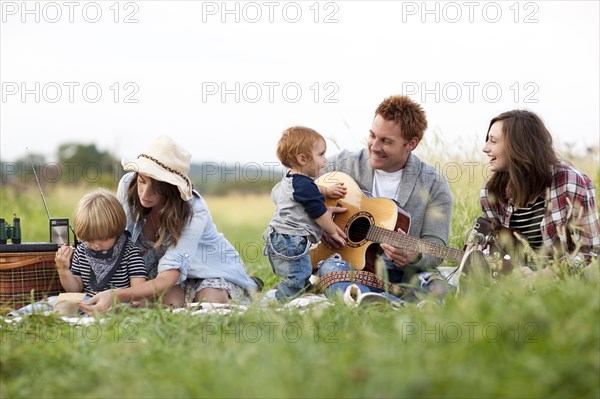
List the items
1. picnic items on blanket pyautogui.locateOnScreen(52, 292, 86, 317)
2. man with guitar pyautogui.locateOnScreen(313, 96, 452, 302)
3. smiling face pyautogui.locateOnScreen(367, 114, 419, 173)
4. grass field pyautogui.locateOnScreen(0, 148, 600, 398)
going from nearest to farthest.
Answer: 1. grass field pyautogui.locateOnScreen(0, 148, 600, 398)
2. picnic items on blanket pyautogui.locateOnScreen(52, 292, 86, 317)
3. man with guitar pyautogui.locateOnScreen(313, 96, 452, 302)
4. smiling face pyautogui.locateOnScreen(367, 114, 419, 173)

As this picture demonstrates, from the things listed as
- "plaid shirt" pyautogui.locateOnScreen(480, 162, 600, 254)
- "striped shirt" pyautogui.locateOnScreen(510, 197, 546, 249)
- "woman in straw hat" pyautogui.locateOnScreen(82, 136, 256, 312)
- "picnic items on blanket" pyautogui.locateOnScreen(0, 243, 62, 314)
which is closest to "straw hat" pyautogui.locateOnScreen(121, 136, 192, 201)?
"woman in straw hat" pyautogui.locateOnScreen(82, 136, 256, 312)

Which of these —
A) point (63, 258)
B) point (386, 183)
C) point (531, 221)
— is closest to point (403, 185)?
point (386, 183)

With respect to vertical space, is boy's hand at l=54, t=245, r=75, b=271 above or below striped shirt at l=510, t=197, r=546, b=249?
below

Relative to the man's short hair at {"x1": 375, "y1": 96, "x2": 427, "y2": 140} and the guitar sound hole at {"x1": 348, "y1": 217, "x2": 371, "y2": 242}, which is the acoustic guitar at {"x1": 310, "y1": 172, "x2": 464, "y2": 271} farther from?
the man's short hair at {"x1": 375, "y1": 96, "x2": 427, "y2": 140}

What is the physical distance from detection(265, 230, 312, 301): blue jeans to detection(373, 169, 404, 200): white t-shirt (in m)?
0.81

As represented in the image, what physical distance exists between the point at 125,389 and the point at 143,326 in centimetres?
115

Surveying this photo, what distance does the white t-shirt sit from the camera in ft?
19.4

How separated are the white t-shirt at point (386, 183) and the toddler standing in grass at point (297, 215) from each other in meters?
0.55

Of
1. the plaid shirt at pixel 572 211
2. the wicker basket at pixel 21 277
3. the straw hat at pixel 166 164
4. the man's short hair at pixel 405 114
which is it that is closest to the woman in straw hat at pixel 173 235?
the straw hat at pixel 166 164

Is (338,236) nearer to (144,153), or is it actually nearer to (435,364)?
(144,153)

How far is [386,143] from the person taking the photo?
18.6ft

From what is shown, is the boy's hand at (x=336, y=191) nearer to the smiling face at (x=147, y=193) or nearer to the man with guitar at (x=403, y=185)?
the man with guitar at (x=403, y=185)

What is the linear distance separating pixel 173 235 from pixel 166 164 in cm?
47

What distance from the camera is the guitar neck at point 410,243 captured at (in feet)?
17.5
